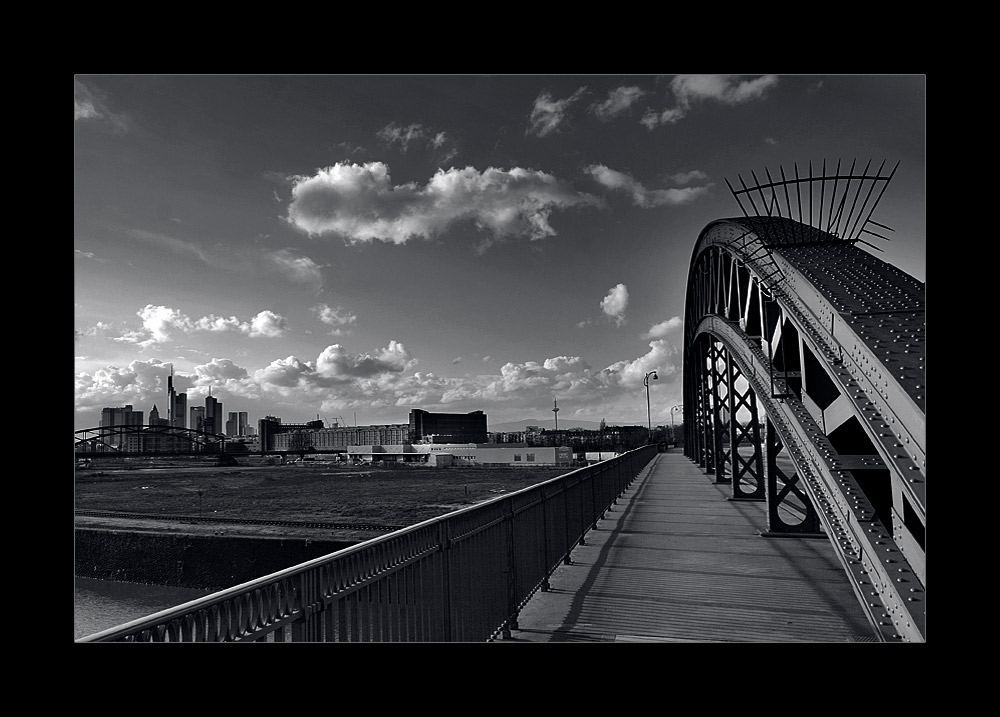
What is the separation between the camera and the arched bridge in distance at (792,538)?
122 inches

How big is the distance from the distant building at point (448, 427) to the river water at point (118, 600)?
93.6 m

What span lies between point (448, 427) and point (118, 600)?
337 feet

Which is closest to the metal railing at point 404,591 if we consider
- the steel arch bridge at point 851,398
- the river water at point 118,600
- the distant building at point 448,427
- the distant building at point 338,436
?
the steel arch bridge at point 851,398

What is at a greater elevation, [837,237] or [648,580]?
[837,237]

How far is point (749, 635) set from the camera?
5402 millimetres

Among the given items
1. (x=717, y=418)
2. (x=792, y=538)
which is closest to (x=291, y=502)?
(x=717, y=418)

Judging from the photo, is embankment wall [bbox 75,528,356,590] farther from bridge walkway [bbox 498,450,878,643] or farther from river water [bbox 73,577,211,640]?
bridge walkway [bbox 498,450,878,643]

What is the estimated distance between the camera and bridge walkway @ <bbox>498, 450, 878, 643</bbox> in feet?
18.0

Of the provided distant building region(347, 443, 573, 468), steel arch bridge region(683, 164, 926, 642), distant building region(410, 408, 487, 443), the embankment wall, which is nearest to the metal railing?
steel arch bridge region(683, 164, 926, 642)

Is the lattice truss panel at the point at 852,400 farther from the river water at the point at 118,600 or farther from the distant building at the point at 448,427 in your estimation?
the distant building at the point at 448,427
